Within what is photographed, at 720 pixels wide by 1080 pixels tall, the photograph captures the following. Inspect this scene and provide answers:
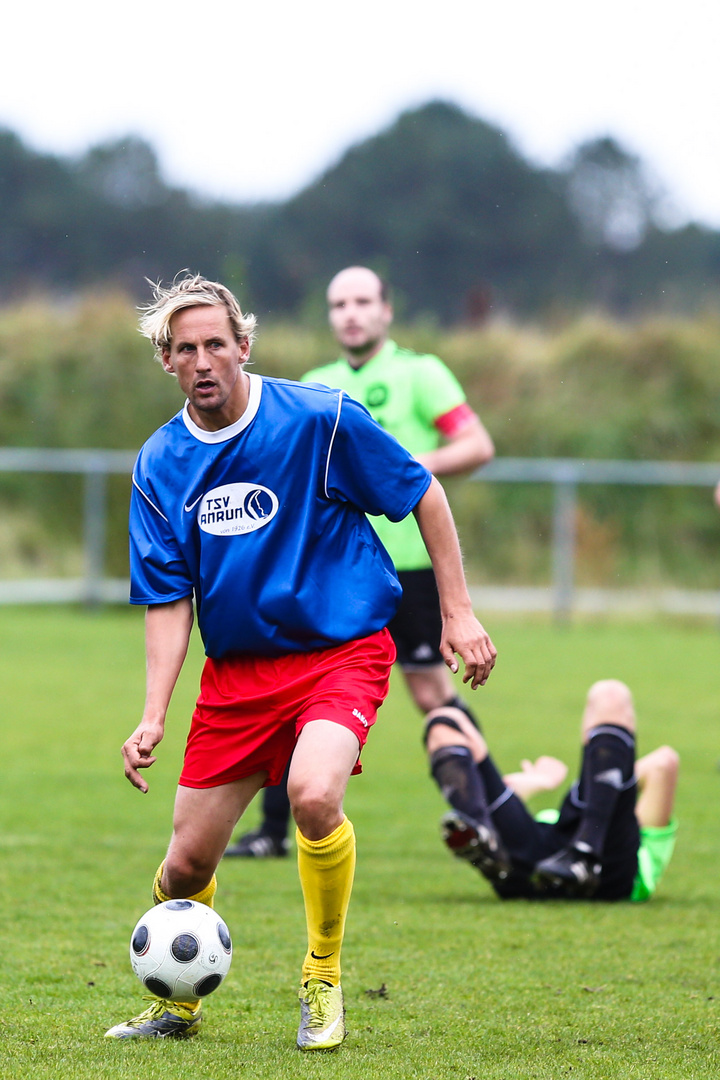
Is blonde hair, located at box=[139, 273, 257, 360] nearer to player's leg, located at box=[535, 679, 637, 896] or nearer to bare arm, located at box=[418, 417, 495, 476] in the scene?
player's leg, located at box=[535, 679, 637, 896]

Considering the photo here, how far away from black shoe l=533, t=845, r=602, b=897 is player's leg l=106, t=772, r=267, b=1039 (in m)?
1.71

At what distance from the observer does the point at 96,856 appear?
5.89 metres

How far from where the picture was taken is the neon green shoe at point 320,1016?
3434mm

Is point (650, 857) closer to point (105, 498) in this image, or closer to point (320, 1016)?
point (320, 1016)

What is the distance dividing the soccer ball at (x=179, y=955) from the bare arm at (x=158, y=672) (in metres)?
0.31

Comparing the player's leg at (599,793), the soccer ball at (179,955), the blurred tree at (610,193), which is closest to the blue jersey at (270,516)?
the soccer ball at (179,955)

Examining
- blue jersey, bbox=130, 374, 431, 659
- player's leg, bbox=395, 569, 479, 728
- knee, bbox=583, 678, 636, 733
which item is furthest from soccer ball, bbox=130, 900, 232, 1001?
player's leg, bbox=395, 569, 479, 728

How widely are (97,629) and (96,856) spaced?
32.2 feet

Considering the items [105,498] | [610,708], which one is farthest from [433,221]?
[610,708]

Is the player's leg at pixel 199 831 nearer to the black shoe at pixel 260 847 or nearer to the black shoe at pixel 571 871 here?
the black shoe at pixel 571 871

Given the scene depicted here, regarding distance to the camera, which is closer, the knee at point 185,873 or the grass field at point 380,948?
the grass field at point 380,948

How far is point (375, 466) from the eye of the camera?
3.73 meters

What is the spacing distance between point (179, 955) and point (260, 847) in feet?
8.78

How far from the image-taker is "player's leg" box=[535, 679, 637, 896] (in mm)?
4988
